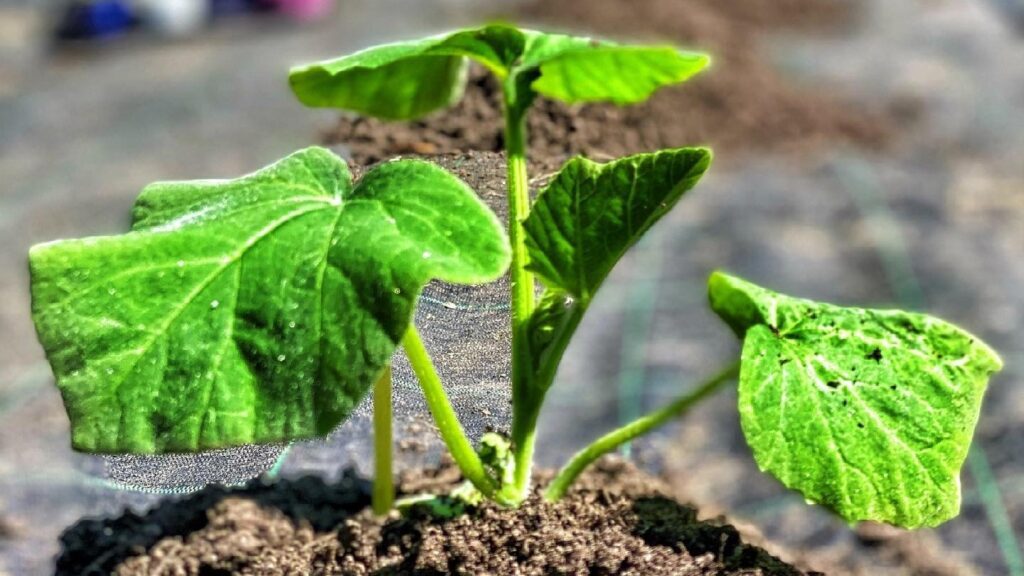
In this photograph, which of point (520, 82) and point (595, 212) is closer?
point (595, 212)

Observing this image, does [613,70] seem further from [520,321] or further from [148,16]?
[148,16]

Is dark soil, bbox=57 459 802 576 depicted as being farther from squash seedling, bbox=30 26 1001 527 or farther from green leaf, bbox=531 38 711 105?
green leaf, bbox=531 38 711 105

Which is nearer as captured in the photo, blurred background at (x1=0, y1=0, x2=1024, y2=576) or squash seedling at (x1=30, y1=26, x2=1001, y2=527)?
squash seedling at (x1=30, y1=26, x2=1001, y2=527)

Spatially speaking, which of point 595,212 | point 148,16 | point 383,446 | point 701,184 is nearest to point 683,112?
point 701,184

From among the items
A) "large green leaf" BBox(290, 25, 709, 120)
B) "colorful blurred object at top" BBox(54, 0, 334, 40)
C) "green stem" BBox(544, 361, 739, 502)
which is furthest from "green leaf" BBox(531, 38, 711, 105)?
"colorful blurred object at top" BBox(54, 0, 334, 40)

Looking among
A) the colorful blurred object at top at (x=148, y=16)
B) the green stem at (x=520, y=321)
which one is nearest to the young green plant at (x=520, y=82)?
the green stem at (x=520, y=321)

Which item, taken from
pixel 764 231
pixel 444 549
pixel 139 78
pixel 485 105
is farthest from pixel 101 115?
pixel 444 549

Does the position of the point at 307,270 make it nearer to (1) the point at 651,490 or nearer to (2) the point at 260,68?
(1) the point at 651,490
